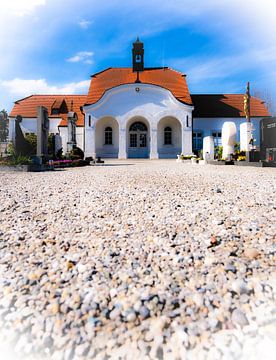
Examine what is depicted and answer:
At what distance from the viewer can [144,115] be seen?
23625mm

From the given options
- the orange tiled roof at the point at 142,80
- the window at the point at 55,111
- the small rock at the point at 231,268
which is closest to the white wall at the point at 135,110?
the orange tiled roof at the point at 142,80

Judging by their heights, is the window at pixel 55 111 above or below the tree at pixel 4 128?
below

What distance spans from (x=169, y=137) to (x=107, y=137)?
19.7ft

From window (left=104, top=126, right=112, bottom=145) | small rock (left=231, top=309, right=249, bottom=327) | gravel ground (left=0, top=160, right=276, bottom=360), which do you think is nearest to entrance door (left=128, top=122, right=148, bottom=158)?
window (left=104, top=126, right=112, bottom=145)

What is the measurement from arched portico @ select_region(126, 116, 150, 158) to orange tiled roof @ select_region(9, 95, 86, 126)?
597 cm

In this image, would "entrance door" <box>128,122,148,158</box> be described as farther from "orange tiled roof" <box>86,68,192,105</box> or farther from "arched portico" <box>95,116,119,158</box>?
"orange tiled roof" <box>86,68,192,105</box>

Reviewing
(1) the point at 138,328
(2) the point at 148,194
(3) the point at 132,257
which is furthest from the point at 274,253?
(2) the point at 148,194

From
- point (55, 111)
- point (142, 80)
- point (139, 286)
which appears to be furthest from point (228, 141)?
point (55, 111)

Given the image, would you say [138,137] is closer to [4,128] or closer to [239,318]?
[239,318]

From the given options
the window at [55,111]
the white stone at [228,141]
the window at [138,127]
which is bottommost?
the white stone at [228,141]

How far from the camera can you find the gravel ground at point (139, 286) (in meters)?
1.17

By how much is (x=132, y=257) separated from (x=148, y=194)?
91.9 inches

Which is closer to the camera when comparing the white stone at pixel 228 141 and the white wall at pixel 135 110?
the white stone at pixel 228 141

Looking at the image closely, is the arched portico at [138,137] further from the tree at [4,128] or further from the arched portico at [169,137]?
the tree at [4,128]
